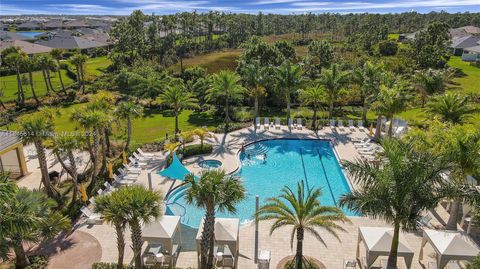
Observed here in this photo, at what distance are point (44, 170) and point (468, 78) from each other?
56.9 meters

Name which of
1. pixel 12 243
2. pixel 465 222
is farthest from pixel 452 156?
pixel 12 243

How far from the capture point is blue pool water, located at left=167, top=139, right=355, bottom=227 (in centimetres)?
2084

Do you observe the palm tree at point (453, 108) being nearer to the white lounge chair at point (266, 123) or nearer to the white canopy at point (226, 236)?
the white lounge chair at point (266, 123)

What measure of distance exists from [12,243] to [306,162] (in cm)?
1945

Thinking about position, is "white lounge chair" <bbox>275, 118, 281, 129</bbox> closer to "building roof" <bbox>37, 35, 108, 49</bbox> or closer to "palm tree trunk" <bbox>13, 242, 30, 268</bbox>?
"palm tree trunk" <bbox>13, 242, 30, 268</bbox>

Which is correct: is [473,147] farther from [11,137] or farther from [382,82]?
[11,137]

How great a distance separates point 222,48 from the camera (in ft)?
281

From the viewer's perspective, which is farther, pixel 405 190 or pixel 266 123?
pixel 266 123

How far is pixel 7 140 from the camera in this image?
22.7m

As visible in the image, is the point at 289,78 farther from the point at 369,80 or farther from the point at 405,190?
the point at 405,190

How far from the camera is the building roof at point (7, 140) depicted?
22094 mm

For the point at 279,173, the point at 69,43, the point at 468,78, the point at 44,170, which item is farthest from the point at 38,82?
the point at 468,78

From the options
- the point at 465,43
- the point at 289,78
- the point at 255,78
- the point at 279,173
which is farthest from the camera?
the point at 465,43

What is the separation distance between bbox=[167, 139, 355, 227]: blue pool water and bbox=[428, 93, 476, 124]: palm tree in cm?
763
